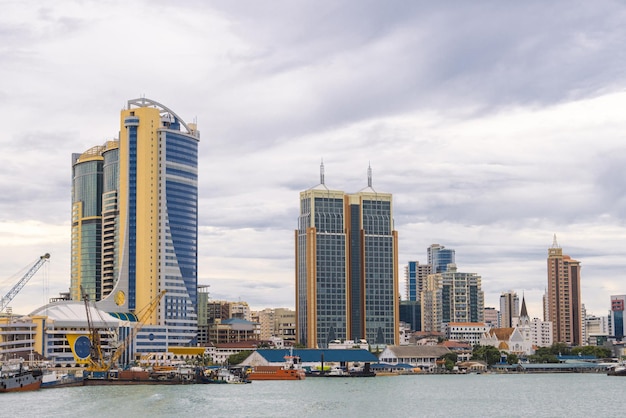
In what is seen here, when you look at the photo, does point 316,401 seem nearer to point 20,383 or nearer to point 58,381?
point 20,383

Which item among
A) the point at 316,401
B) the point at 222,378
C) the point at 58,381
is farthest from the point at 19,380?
the point at 316,401

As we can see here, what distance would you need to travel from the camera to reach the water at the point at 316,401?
116 meters

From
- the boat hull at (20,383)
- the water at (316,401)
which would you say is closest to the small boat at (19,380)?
the boat hull at (20,383)

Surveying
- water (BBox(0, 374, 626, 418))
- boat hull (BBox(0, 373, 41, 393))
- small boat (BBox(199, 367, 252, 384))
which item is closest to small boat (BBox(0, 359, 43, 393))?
boat hull (BBox(0, 373, 41, 393))

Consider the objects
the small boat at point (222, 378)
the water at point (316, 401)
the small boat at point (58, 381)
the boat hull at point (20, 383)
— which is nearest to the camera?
the water at point (316, 401)

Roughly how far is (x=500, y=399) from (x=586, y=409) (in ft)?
58.8

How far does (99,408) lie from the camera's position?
117188mm

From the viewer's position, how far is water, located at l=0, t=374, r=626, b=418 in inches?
4584

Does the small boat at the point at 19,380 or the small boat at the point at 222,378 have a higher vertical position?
the small boat at the point at 19,380

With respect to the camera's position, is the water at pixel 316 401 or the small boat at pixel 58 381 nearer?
the water at pixel 316 401

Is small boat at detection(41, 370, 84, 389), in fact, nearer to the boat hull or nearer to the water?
the boat hull

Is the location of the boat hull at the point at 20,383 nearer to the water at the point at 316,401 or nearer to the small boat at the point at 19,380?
the small boat at the point at 19,380

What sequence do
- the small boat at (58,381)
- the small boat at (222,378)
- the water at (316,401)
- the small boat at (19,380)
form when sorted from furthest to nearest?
the small boat at (222,378)
the small boat at (58,381)
the small boat at (19,380)
the water at (316,401)

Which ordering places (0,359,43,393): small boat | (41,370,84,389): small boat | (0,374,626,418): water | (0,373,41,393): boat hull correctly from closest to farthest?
1. (0,374,626,418): water
2. (0,373,41,393): boat hull
3. (0,359,43,393): small boat
4. (41,370,84,389): small boat
